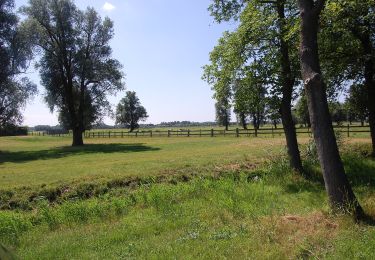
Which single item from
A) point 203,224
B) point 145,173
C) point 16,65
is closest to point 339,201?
point 203,224

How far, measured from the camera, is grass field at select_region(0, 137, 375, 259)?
24.7 feet

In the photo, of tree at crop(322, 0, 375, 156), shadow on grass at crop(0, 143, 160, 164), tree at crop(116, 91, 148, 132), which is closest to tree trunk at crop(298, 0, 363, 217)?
tree at crop(322, 0, 375, 156)

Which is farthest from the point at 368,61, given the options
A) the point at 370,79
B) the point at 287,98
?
the point at 287,98

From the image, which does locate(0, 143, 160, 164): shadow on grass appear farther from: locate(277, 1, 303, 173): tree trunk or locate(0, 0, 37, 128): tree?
locate(277, 1, 303, 173): tree trunk

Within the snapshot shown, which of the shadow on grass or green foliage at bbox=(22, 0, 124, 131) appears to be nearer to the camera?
the shadow on grass

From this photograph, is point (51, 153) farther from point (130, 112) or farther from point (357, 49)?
point (130, 112)

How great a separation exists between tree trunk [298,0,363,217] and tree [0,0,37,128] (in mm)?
34495

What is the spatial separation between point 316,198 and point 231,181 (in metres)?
3.98

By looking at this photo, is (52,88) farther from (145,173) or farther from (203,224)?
(203,224)

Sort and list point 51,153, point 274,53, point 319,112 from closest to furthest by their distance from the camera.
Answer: point 319,112 < point 274,53 < point 51,153

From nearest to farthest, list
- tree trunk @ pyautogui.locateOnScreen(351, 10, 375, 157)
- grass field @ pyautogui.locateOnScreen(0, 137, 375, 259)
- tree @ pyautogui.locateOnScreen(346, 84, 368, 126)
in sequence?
grass field @ pyautogui.locateOnScreen(0, 137, 375, 259), tree trunk @ pyautogui.locateOnScreen(351, 10, 375, 157), tree @ pyautogui.locateOnScreen(346, 84, 368, 126)

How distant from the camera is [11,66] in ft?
128

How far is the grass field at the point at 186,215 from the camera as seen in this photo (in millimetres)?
7531

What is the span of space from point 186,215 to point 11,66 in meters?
33.7
